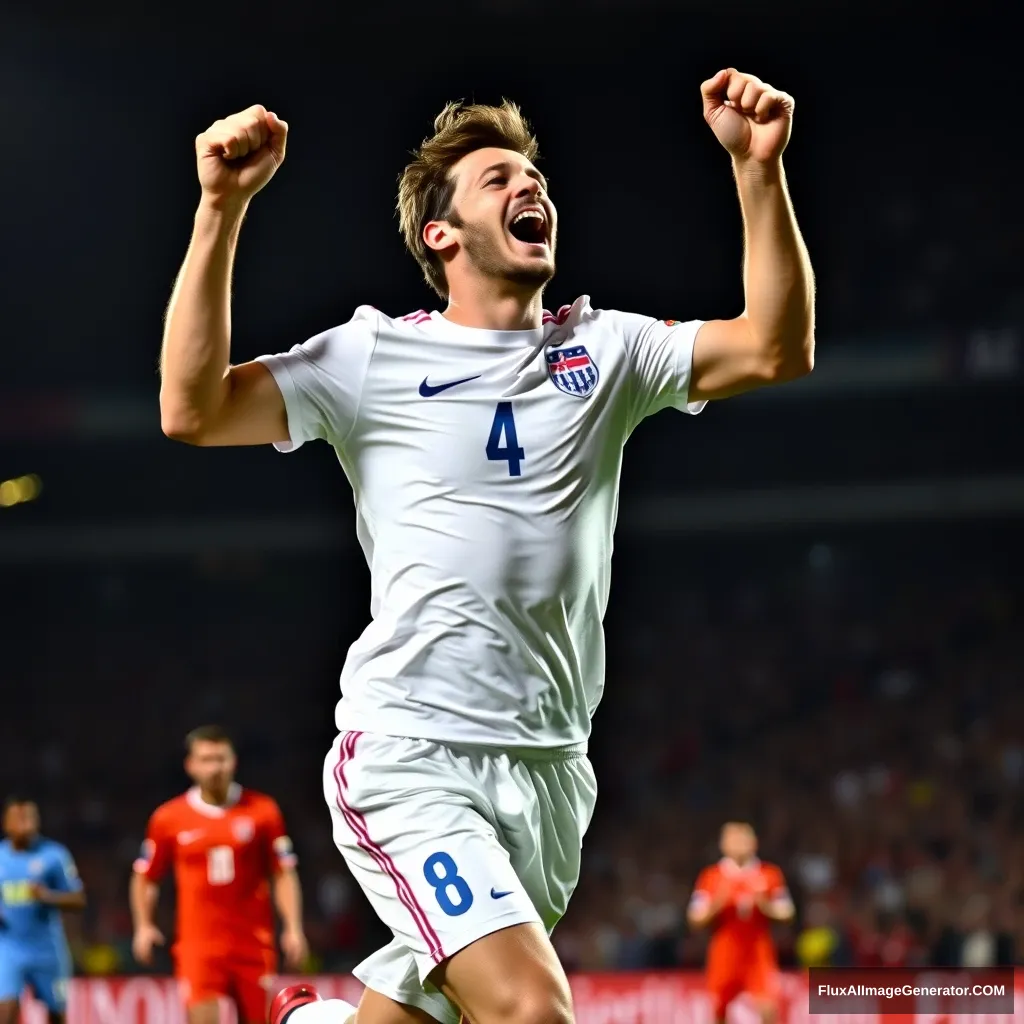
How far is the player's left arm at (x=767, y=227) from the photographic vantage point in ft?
11.5

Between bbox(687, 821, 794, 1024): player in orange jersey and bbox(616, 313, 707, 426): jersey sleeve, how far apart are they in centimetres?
788

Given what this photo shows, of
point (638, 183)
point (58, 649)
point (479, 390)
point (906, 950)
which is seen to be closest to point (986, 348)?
point (638, 183)

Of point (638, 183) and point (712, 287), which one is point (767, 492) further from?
point (638, 183)

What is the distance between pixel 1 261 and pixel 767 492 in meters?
11.6

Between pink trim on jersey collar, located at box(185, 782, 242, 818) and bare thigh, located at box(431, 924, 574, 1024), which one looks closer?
bare thigh, located at box(431, 924, 574, 1024)

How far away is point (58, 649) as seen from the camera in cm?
2298

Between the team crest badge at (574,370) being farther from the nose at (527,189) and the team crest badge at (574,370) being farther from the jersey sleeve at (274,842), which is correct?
the jersey sleeve at (274,842)

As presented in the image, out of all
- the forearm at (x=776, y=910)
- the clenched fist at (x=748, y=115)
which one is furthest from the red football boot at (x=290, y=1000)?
the forearm at (x=776, y=910)

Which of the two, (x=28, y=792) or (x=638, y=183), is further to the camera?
(x=638, y=183)

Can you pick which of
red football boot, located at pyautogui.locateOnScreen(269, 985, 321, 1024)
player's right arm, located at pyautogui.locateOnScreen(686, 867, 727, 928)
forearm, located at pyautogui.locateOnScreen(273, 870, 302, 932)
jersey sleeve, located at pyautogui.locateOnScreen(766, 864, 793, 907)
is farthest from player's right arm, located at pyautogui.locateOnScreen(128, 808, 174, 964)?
red football boot, located at pyautogui.locateOnScreen(269, 985, 321, 1024)

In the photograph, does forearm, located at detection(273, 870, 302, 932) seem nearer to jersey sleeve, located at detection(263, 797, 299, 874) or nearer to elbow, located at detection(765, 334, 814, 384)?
jersey sleeve, located at detection(263, 797, 299, 874)

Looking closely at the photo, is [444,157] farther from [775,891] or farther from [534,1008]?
[775,891]

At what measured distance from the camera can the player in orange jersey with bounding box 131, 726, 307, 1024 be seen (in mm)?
A: 8602

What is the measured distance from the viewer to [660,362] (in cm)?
375
